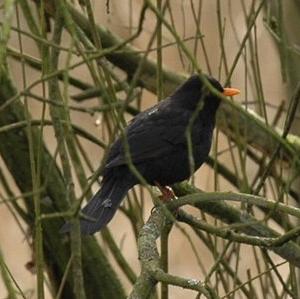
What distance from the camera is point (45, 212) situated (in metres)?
4.46

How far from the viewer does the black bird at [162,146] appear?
4.19 metres

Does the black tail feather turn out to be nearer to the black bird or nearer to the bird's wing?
the black bird

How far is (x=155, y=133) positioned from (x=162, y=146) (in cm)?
7

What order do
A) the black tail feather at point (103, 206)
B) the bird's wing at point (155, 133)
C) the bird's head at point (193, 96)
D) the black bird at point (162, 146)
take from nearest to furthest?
the black tail feather at point (103, 206), the black bird at point (162, 146), the bird's wing at point (155, 133), the bird's head at point (193, 96)

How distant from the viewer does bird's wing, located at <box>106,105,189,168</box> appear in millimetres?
4336

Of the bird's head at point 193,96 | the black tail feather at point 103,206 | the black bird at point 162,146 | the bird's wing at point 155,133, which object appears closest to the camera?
the black tail feather at point 103,206

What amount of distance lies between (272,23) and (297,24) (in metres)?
0.59

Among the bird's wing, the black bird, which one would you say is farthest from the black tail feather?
the bird's wing

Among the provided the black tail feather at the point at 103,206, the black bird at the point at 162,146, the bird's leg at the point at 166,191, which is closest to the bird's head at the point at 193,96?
the black bird at the point at 162,146

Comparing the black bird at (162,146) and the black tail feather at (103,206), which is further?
the black bird at (162,146)

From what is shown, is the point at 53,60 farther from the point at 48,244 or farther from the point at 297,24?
the point at 297,24

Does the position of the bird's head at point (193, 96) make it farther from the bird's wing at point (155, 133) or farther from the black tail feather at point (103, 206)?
the black tail feather at point (103, 206)

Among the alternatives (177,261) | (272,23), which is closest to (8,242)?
(177,261)

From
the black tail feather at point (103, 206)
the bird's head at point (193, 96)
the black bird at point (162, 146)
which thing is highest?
the bird's head at point (193, 96)
